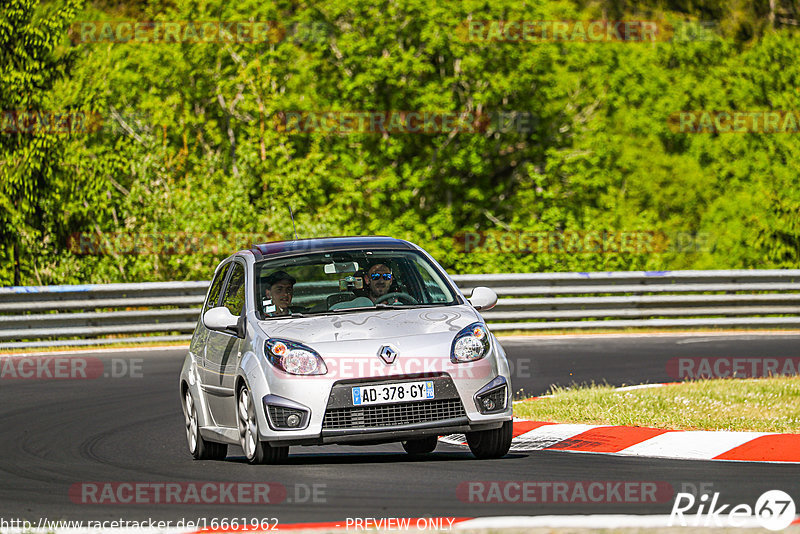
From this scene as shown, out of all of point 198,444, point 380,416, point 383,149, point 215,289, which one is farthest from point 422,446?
point 383,149

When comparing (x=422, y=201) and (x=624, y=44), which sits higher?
(x=624, y=44)

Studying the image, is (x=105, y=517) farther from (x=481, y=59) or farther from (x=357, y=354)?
(x=481, y=59)

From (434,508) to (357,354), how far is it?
1791mm

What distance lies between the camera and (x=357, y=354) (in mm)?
8508

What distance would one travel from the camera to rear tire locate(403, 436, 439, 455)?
992 cm

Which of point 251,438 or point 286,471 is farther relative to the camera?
point 251,438

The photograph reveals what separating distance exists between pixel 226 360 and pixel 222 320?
31 cm

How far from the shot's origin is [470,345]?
8.76 m

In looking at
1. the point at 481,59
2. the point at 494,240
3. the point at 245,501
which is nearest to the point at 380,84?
the point at 481,59

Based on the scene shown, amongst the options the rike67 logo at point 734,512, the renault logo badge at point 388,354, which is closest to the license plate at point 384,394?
the renault logo badge at point 388,354

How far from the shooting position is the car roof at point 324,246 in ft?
32.3

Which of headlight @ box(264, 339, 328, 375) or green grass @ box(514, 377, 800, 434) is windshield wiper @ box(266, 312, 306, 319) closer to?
headlight @ box(264, 339, 328, 375)

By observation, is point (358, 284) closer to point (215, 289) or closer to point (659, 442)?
point (215, 289)

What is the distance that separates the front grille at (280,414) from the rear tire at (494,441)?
4.33 feet
